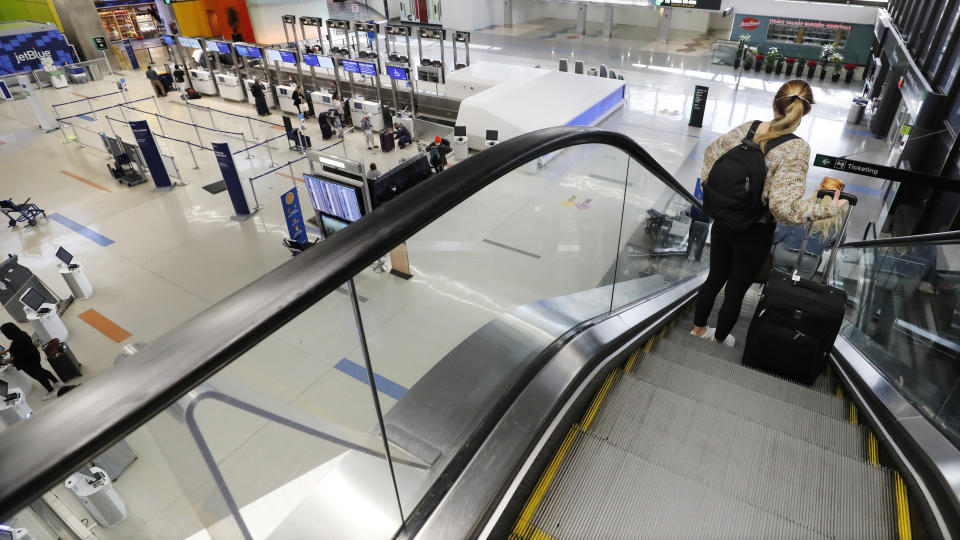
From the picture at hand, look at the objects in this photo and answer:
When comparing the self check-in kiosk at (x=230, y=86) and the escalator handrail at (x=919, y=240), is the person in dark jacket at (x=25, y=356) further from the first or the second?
the self check-in kiosk at (x=230, y=86)

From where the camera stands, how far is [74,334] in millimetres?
7465

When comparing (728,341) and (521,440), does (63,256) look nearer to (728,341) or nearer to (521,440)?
(521,440)

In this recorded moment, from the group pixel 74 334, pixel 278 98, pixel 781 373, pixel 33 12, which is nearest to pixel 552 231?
pixel 781 373

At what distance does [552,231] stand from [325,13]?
2915cm

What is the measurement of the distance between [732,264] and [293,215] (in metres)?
7.29

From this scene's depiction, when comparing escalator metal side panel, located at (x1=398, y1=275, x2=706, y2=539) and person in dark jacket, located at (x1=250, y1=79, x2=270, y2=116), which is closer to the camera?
escalator metal side panel, located at (x1=398, y1=275, x2=706, y2=539)

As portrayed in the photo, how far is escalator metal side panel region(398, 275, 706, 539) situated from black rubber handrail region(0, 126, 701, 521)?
3.24 ft

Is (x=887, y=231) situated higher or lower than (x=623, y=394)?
lower

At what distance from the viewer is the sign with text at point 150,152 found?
10.8 meters

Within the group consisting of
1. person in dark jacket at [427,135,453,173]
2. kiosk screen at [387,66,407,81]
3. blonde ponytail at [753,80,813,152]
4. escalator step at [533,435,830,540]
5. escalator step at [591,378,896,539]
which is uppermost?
blonde ponytail at [753,80,813,152]

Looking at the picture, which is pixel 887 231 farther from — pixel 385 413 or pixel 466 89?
pixel 385 413

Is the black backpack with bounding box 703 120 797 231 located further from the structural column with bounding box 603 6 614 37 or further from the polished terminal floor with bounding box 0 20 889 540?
the structural column with bounding box 603 6 614 37

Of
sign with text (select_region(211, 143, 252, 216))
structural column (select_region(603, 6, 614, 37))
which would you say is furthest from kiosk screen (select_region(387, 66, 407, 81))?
structural column (select_region(603, 6, 614, 37))

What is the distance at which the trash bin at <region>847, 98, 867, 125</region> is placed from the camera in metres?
15.5
